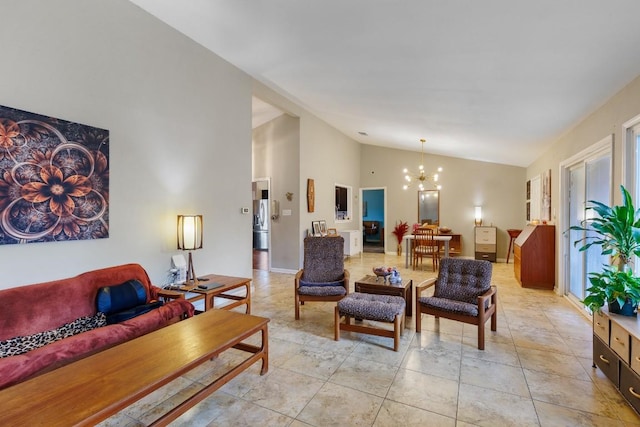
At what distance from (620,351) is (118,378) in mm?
3080

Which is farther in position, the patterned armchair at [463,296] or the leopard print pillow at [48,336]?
the patterned armchair at [463,296]

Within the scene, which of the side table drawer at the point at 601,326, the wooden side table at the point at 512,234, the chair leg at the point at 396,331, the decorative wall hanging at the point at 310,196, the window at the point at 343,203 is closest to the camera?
the side table drawer at the point at 601,326

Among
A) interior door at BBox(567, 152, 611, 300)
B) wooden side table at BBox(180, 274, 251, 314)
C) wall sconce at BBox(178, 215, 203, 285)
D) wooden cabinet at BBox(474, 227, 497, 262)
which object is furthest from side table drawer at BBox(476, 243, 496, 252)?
wall sconce at BBox(178, 215, 203, 285)

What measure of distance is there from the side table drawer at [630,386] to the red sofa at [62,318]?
324cm

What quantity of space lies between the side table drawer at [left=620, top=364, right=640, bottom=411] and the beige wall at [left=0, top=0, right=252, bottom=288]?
403cm

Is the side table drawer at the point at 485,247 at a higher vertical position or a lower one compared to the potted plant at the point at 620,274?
lower

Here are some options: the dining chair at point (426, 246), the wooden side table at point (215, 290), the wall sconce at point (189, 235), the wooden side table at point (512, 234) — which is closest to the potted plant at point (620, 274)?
the wooden side table at point (215, 290)

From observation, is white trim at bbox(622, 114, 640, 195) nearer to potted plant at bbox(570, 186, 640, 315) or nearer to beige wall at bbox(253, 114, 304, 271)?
potted plant at bbox(570, 186, 640, 315)

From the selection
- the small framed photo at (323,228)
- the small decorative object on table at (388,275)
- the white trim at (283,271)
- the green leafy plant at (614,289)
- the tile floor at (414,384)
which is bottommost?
the tile floor at (414,384)

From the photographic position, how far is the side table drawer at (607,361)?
209cm

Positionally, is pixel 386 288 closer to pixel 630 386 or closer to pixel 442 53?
pixel 630 386

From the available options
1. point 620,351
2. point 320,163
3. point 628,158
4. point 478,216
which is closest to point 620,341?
point 620,351

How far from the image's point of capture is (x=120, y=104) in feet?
10.0

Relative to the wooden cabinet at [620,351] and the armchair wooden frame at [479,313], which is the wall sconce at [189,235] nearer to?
the armchair wooden frame at [479,313]
